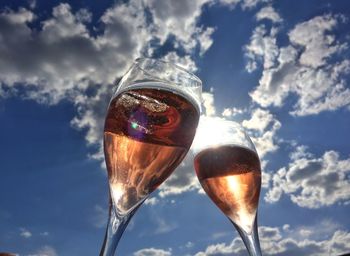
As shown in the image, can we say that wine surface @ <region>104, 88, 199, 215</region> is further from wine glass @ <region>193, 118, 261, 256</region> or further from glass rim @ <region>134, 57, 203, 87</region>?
wine glass @ <region>193, 118, 261, 256</region>

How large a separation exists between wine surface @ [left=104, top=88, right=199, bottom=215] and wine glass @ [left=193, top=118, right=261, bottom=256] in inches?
23.3

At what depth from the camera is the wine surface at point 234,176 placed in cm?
209

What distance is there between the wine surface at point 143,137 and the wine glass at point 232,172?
23.3 inches

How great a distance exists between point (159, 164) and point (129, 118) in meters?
0.20

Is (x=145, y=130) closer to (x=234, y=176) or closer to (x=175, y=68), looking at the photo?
(x=175, y=68)

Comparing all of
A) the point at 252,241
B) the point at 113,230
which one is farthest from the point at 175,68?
the point at 252,241

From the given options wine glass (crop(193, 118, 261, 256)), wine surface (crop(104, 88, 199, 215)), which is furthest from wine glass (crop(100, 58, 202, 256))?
wine glass (crop(193, 118, 261, 256))

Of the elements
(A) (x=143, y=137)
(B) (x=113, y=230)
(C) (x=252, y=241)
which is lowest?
(B) (x=113, y=230)

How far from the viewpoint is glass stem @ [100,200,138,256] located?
1227 mm

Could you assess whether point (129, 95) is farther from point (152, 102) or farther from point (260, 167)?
point (260, 167)

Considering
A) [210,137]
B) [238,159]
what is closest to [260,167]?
[238,159]

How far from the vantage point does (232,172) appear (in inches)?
82.7

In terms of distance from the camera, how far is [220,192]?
83.6 inches

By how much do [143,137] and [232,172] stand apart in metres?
0.81
